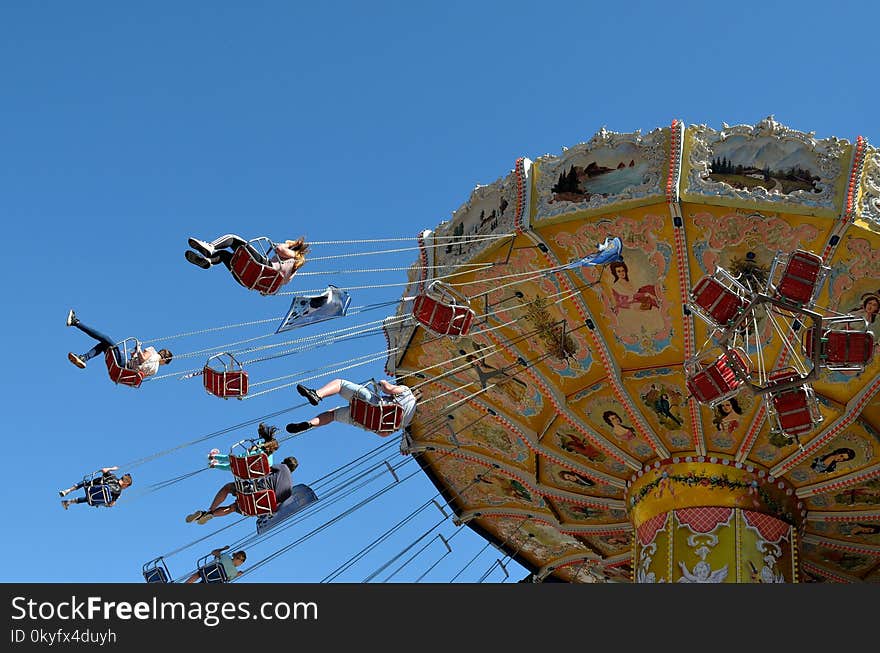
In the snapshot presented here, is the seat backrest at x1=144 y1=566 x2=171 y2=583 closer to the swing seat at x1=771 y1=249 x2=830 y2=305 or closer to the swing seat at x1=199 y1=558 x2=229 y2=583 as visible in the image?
the swing seat at x1=199 y1=558 x2=229 y2=583

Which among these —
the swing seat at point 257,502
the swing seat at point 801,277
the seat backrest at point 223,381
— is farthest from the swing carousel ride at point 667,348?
the swing seat at point 257,502

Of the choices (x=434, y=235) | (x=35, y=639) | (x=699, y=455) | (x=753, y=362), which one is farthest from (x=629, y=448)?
(x=35, y=639)

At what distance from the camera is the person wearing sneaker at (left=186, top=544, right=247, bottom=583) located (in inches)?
698

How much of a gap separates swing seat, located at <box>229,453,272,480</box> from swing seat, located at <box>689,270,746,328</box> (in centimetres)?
595

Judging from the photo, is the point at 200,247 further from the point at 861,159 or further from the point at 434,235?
the point at 861,159

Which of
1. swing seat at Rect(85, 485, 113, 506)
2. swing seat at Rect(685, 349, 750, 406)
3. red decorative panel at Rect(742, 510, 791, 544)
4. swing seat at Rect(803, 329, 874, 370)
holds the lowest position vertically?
red decorative panel at Rect(742, 510, 791, 544)

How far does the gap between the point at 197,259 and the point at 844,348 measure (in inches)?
292

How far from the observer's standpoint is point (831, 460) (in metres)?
17.5

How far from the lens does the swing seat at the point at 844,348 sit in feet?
45.4

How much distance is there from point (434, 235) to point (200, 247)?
4.52 metres

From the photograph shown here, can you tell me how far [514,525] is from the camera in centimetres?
2089

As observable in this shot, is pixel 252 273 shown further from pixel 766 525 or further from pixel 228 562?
pixel 766 525

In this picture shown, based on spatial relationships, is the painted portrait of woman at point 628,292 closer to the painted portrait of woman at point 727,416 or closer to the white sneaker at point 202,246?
the painted portrait of woman at point 727,416

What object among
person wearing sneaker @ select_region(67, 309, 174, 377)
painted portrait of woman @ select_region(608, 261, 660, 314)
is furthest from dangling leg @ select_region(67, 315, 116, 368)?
painted portrait of woman @ select_region(608, 261, 660, 314)
